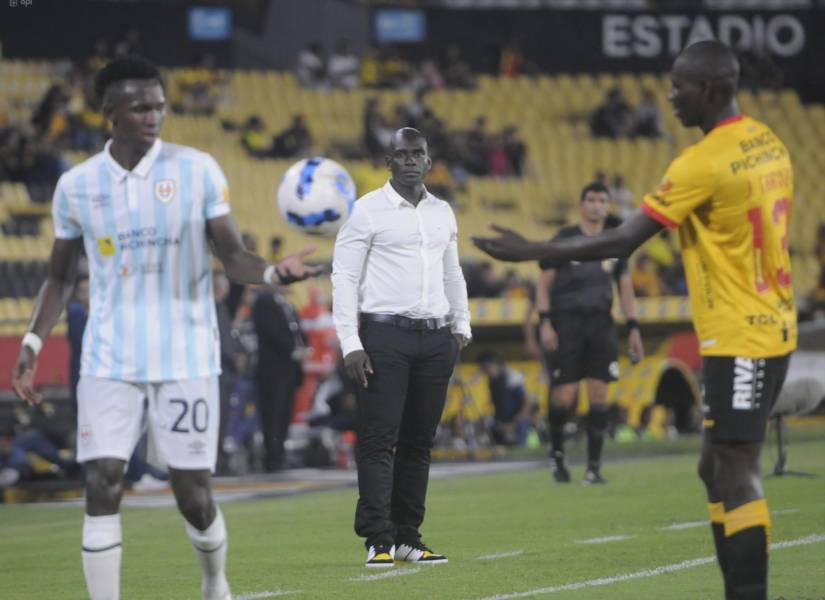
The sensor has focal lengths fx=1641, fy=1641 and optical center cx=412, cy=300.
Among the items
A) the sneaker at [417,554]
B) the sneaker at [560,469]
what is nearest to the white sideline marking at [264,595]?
the sneaker at [417,554]

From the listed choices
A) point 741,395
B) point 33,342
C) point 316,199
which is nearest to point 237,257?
point 33,342

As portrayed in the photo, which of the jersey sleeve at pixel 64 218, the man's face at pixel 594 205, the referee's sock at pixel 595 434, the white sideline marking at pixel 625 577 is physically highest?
the man's face at pixel 594 205

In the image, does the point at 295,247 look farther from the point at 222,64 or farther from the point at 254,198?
the point at 222,64

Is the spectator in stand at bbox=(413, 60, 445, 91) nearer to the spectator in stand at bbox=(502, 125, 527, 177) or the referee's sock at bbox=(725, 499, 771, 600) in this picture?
the spectator in stand at bbox=(502, 125, 527, 177)

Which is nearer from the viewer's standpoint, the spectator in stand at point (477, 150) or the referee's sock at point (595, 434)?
the referee's sock at point (595, 434)

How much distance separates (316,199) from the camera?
1041 centimetres

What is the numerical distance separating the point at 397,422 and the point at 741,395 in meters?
2.94

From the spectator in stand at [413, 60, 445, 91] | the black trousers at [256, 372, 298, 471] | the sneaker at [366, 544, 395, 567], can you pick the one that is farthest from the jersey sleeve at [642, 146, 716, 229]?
the spectator in stand at [413, 60, 445, 91]

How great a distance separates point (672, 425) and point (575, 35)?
44.4ft

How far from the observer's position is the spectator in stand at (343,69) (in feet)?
101

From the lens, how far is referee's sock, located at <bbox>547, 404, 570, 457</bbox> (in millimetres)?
13555

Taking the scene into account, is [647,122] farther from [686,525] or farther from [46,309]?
[46,309]

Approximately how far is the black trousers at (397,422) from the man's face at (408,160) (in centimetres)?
77

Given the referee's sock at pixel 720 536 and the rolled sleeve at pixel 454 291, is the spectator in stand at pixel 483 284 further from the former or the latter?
the referee's sock at pixel 720 536
